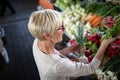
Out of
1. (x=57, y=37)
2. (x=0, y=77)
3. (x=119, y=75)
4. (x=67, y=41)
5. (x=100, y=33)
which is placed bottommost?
(x=0, y=77)

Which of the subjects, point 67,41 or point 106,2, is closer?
point 106,2

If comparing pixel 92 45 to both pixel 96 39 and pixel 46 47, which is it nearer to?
pixel 96 39

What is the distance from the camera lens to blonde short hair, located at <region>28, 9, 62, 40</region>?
4.59 ft

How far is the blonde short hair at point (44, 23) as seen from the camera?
1400 millimetres

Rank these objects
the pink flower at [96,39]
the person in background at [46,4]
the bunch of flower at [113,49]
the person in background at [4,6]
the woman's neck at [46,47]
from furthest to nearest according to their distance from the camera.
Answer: the person in background at [4,6] → the person in background at [46,4] → the pink flower at [96,39] → the bunch of flower at [113,49] → the woman's neck at [46,47]

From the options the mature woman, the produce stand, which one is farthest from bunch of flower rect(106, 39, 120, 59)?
the mature woman

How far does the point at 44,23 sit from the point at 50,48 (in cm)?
19

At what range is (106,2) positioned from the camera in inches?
104

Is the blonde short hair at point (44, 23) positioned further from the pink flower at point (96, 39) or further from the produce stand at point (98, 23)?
the pink flower at point (96, 39)

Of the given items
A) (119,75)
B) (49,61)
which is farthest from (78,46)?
(49,61)

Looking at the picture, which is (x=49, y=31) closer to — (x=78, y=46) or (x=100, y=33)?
(x=78, y=46)

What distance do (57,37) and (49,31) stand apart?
8 cm

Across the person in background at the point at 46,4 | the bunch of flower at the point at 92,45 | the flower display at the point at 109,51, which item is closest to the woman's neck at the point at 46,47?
the flower display at the point at 109,51

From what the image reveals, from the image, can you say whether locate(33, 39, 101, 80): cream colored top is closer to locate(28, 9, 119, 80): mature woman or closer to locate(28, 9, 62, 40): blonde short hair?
locate(28, 9, 119, 80): mature woman
